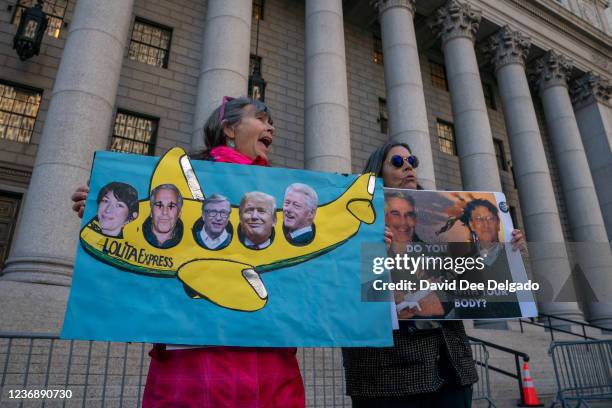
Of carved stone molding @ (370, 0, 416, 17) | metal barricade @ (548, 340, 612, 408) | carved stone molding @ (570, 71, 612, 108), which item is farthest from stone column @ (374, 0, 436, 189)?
carved stone molding @ (570, 71, 612, 108)

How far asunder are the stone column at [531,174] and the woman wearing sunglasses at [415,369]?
1543cm

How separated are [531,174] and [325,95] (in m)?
11.1

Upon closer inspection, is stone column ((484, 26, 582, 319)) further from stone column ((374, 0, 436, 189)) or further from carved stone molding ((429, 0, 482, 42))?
stone column ((374, 0, 436, 189))

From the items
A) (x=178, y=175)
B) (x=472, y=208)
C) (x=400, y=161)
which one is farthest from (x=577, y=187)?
(x=178, y=175)

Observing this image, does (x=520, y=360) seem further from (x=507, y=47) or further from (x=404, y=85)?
(x=507, y=47)

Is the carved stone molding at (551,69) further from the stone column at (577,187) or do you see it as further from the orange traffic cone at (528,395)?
the orange traffic cone at (528,395)

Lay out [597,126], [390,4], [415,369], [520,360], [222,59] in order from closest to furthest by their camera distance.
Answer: [415,369]
[222,59]
[520,360]
[390,4]
[597,126]

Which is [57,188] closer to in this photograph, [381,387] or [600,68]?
[381,387]

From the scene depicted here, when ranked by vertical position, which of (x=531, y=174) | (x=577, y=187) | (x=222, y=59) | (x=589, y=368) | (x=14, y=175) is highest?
(x=577, y=187)

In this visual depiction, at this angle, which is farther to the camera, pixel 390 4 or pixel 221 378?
pixel 390 4

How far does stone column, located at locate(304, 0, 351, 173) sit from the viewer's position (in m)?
13.1

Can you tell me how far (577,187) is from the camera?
21156 mm

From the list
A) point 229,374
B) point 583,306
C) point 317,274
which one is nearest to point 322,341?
point 317,274

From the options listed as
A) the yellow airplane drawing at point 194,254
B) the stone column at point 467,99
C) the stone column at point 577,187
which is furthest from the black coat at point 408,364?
the stone column at point 577,187
